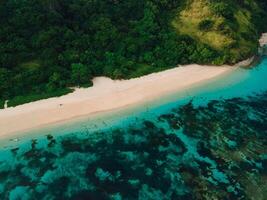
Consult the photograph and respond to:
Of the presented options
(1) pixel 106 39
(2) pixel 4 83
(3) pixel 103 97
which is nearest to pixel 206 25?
(1) pixel 106 39

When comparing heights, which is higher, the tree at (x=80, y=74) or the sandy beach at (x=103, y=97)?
the tree at (x=80, y=74)

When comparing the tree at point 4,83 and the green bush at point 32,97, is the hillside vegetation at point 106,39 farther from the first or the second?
the green bush at point 32,97

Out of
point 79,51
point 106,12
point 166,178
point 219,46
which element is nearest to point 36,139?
point 166,178

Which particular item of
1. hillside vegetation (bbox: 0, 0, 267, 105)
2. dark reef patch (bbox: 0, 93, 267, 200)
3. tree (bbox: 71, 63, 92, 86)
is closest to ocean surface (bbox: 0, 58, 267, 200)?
dark reef patch (bbox: 0, 93, 267, 200)

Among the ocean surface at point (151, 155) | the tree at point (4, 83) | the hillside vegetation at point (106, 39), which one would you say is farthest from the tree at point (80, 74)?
the tree at point (4, 83)

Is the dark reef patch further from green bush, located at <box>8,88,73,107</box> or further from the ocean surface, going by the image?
green bush, located at <box>8,88,73,107</box>

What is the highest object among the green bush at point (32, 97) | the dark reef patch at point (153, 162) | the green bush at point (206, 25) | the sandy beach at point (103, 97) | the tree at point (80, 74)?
the green bush at point (206, 25)
